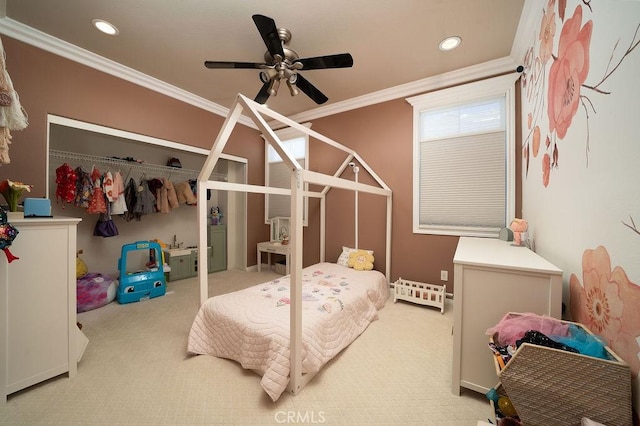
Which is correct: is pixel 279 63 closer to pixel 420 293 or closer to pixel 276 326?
pixel 276 326

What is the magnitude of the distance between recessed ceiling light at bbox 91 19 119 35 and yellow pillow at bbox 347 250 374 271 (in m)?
3.38

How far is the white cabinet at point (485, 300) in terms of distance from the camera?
1199mm

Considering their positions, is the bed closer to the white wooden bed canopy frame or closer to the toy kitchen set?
the white wooden bed canopy frame

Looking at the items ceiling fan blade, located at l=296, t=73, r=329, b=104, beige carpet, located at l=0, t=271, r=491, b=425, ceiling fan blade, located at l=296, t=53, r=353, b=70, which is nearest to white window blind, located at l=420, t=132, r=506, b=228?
beige carpet, located at l=0, t=271, r=491, b=425

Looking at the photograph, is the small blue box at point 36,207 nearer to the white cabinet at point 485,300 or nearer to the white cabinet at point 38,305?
the white cabinet at point 38,305

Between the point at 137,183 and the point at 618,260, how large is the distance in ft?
16.6

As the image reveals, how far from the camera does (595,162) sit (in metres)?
1.00

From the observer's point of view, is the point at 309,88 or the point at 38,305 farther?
the point at 309,88

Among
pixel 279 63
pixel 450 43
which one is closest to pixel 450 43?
pixel 450 43

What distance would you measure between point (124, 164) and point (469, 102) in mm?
4792

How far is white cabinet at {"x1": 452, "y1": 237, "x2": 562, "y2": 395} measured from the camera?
1.20 meters

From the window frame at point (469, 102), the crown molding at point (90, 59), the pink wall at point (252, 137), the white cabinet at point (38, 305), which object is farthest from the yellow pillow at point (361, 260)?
Result: the crown molding at point (90, 59)

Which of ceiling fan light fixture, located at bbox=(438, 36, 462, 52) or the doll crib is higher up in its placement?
ceiling fan light fixture, located at bbox=(438, 36, 462, 52)

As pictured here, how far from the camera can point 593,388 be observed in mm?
745
